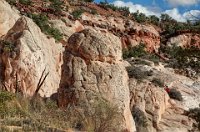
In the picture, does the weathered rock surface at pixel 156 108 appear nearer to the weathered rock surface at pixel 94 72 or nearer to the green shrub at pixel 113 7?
the weathered rock surface at pixel 94 72

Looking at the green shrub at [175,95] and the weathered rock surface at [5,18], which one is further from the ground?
the weathered rock surface at [5,18]

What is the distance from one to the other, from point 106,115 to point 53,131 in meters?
2.55

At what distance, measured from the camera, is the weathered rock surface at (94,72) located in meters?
16.8

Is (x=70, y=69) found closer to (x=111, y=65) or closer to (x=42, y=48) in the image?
(x=111, y=65)

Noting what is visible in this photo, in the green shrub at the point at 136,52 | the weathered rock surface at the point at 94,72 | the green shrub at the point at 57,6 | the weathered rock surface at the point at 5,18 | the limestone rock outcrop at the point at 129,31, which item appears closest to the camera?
the weathered rock surface at the point at 94,72

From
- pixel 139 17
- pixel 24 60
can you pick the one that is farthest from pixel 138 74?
pixel 139 17

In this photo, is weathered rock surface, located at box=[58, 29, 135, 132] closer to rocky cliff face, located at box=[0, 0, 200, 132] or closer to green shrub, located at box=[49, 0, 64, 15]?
rocky cliff face, located at box=[0, 0, 200, 132]

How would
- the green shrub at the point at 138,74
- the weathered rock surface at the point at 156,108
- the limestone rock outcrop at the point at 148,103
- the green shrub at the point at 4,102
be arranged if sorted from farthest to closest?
the green shrub at the point at 138,74 → the weathered rock surface at the point at 156,108 → the limestone rock outcrop at the point at 148,103 → the green shrub at the point at 4,102

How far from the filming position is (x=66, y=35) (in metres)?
44.2

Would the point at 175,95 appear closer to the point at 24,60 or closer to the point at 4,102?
the point at 24,60

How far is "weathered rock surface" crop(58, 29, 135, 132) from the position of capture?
55.3ft

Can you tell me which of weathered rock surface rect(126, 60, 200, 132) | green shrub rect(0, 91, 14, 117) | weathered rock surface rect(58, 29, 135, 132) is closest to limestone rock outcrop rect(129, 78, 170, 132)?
weathered rock surface rect(126, 60, 200, 132)

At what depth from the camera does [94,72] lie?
1734 cm

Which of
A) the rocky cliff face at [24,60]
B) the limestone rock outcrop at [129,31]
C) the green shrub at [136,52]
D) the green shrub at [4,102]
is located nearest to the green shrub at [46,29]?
the rocky cliff face at [24,60]
